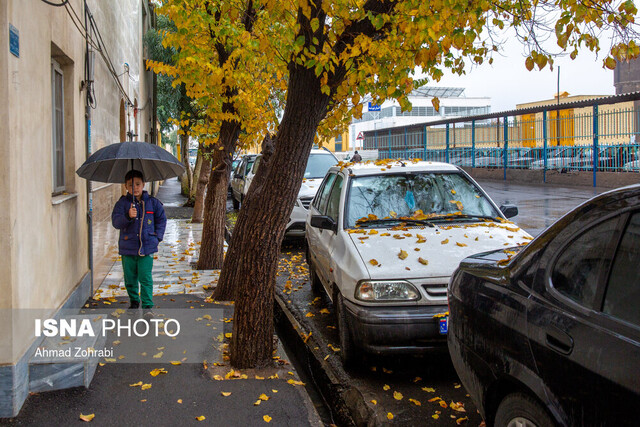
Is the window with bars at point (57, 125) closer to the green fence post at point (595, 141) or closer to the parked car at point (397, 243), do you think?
the parked car at point (397, 243)

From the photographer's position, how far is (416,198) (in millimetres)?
6316

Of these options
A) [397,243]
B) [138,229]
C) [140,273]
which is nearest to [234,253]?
[140,273]

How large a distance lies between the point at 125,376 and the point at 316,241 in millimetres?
2807

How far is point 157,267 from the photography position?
992 cm

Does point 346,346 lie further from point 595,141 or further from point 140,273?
point 595,141

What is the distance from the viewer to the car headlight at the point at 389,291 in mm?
4816

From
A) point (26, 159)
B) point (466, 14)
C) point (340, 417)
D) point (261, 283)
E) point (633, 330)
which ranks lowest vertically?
point (340, 417)

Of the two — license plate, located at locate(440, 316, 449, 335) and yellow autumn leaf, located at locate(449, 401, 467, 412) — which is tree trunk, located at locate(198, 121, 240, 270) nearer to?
license plate, located at locate(440, 316, 449, 335)

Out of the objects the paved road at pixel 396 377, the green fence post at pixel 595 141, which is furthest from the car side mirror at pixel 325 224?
the green fence post at pixel 595 141

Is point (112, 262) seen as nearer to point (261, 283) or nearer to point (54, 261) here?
point (54, 261)

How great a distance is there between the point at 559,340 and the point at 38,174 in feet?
13.4

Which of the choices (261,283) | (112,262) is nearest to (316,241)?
(261,283)

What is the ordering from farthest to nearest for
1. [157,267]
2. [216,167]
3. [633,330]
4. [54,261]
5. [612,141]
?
[612,141]
[157,267]
[216,167]
[54,261]
[633,330]

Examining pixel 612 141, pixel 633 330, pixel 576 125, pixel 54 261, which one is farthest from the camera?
pixel 576 125
